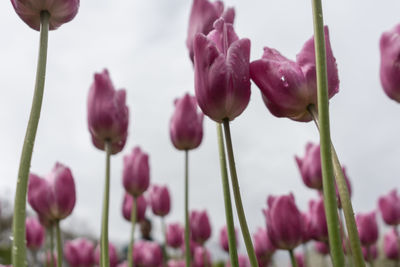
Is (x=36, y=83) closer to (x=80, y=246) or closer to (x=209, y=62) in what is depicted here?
(x=209, y=62)

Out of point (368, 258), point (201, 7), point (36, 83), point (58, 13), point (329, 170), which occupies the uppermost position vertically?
point (201, 7)

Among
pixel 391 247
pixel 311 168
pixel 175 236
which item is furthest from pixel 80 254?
pixel 391 247

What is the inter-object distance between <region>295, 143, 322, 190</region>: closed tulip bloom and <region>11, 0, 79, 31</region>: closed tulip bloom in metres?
1.00

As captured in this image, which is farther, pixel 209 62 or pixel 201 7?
pixel 201 7

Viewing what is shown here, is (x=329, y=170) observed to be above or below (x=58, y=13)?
below

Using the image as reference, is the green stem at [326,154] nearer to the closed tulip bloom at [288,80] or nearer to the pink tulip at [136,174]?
the closed tulip bloom at [288,80]

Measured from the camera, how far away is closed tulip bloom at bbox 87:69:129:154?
Result: 3.60 feet

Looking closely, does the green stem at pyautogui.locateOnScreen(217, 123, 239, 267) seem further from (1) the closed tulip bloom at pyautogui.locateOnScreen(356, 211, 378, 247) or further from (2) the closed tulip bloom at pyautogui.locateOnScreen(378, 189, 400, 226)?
(2) the closed tulip bloom at pyautogui.locateOnScreen(378, 189, 400, 226)

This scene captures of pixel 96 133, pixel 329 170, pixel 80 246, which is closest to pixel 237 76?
pixel 329 170

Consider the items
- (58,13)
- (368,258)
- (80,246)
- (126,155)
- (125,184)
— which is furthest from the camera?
(368,258)

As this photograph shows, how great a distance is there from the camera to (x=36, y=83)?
575 millimetres

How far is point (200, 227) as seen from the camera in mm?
2441

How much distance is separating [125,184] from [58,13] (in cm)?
118

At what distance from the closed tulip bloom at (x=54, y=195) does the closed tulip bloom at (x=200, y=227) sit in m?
1.25
